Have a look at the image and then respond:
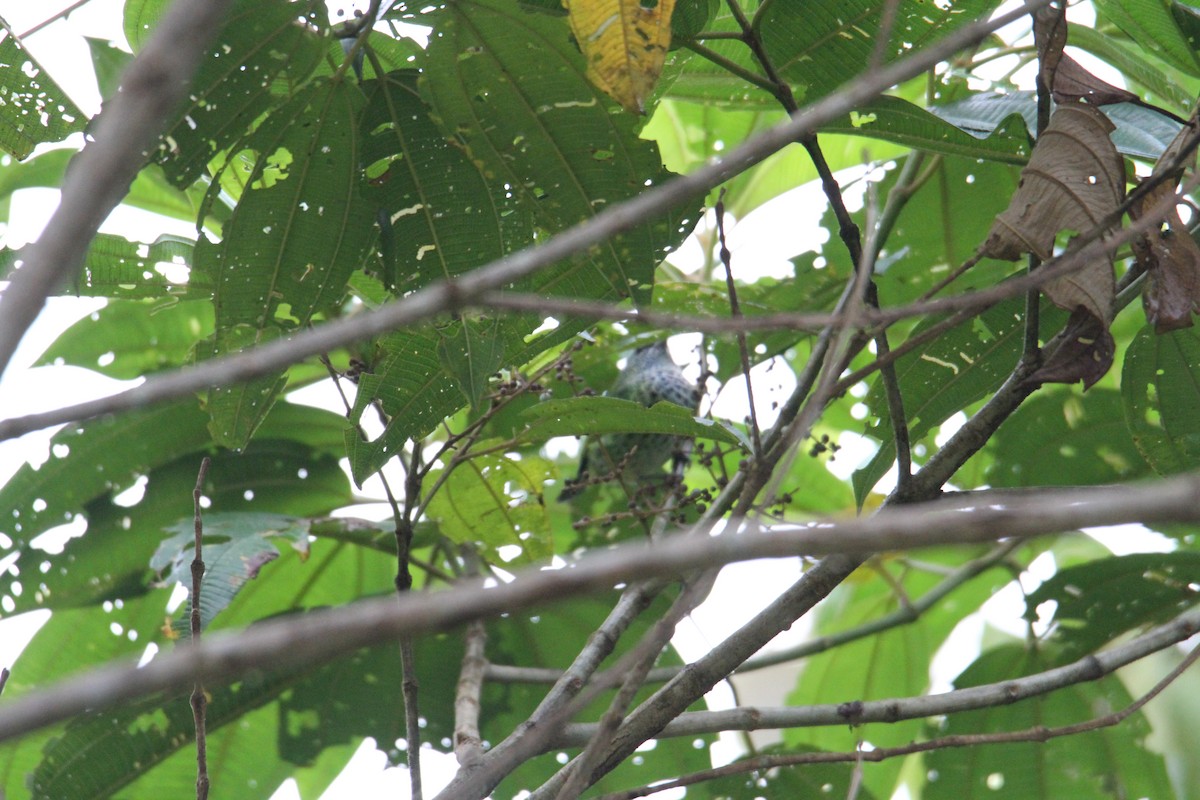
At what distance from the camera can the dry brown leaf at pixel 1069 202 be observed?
1.12m

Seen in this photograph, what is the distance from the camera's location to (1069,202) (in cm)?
116

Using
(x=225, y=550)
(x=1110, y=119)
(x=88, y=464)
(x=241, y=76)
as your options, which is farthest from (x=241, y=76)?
(x=88, y=464)

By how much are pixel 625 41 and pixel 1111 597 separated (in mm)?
1513

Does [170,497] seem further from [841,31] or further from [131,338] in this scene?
[841,31]

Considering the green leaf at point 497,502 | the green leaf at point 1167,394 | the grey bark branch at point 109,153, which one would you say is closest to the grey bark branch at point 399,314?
the grey bark branch at point 109,153

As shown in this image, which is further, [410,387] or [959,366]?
[959,366]

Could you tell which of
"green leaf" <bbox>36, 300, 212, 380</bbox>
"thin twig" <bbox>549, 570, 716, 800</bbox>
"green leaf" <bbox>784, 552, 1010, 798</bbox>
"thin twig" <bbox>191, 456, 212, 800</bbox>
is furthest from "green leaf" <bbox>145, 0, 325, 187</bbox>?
"green leaf" <bbox>784, 552, 1010, 798</bbox>

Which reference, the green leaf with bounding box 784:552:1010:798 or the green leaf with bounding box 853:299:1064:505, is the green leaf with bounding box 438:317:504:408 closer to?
the green leaf with bounding box 853:299:1064:505

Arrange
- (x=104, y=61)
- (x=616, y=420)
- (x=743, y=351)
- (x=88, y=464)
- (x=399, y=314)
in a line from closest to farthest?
(x=399, y=314) < (x=743, y=351) < (x=616, y=420) < (x=104, y=61) < (x=88, y=464)

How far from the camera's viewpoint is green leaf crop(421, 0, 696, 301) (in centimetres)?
120

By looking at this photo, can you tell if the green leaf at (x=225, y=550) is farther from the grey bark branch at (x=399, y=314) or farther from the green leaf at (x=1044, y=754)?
the green leaf at (x=1044, y=754)

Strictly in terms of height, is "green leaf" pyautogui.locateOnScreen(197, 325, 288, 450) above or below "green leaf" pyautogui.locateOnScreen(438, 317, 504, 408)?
above

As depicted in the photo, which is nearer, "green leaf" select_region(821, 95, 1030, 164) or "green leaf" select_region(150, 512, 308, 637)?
"green leaf" select_region(821, 95, 1030, 164)

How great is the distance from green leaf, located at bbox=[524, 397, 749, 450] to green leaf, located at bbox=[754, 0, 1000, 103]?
0.43 metres
